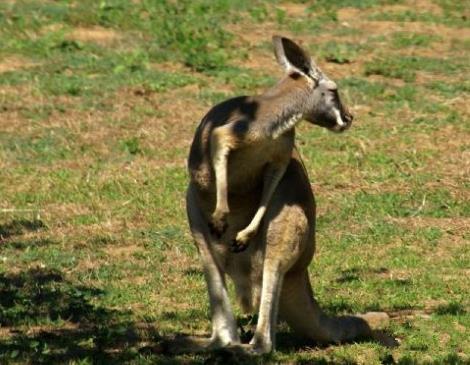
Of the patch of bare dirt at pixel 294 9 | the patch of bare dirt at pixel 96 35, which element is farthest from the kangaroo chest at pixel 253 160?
the patch of bare dirt at pixel 294 9

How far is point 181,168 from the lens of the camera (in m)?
11.3

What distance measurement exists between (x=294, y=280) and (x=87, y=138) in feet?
18.7

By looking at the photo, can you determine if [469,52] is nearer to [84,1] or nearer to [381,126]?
[381,126]

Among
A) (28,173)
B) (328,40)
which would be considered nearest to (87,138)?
(28,173)

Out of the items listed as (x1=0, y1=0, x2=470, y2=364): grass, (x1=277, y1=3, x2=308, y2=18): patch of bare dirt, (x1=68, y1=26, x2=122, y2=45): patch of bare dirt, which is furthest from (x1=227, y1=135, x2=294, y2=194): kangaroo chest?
(x1=277, y1=3, x2=308, y2=18): patch of bare dirt

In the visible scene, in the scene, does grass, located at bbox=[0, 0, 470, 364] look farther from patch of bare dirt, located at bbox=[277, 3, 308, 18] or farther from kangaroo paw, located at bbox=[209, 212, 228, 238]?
kangaroo paw, located at bbox=[209, 212, 228, 238]

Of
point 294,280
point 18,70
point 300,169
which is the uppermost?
point 300,169

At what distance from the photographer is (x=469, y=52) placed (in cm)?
1591

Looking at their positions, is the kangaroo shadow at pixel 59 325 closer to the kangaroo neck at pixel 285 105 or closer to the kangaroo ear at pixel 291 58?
the kangaroo neck at pixel 285 105

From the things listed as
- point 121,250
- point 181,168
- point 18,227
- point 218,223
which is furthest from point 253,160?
point 181,168

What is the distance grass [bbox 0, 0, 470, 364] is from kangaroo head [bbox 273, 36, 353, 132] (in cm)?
126

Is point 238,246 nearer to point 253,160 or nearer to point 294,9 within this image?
point 253,160

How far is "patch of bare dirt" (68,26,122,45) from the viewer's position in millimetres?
15703

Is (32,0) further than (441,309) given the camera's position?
Yes
